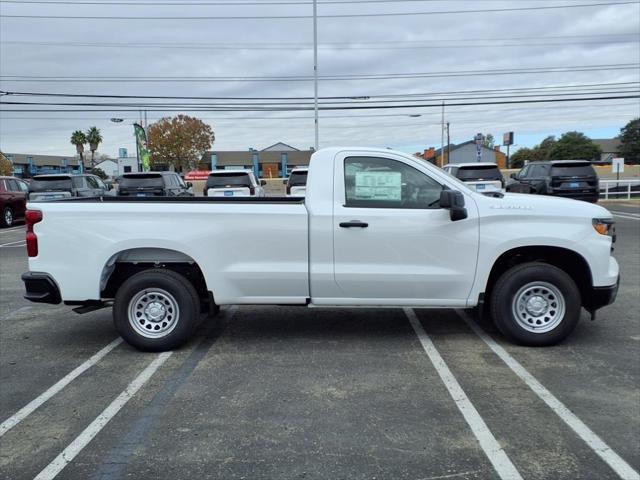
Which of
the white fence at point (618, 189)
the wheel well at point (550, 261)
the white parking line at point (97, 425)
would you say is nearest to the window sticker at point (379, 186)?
the wheel well at point (550, 261)

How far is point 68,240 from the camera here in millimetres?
5430

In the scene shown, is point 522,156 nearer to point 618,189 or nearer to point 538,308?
point 618,189

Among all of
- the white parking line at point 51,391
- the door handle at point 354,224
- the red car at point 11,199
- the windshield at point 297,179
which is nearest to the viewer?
the white parking line at point 51,391

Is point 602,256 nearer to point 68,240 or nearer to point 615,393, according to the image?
point 615,393

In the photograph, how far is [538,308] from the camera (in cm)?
552

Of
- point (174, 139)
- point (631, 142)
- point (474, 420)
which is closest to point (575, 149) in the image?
point (631, 142)

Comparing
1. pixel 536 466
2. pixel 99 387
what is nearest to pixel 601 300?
pixel 536 466

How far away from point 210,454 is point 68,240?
9.35 ft

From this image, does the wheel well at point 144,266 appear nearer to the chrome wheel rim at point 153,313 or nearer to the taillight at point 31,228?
the chrome wheel rim at point 153,313

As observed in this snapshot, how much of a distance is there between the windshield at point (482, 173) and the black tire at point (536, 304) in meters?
14.1

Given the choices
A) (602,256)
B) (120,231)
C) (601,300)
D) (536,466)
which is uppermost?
(120,231)

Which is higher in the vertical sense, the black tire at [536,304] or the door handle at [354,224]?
the door handle at [354,224]

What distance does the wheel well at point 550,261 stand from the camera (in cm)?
552

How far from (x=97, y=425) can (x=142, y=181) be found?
633 inches
